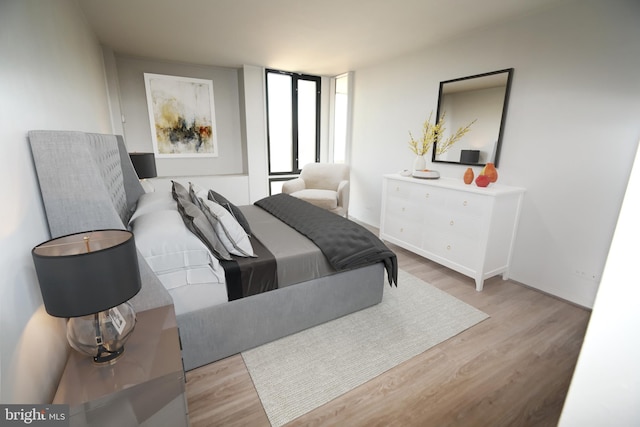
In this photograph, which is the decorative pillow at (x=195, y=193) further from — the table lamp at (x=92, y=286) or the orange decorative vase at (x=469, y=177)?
the orange decorative vase at (x=469, y=177)

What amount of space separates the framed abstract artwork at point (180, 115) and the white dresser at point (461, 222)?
3.15m

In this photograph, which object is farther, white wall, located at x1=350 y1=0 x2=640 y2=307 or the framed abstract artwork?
the framed abstract artwork

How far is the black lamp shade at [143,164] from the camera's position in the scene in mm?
3008

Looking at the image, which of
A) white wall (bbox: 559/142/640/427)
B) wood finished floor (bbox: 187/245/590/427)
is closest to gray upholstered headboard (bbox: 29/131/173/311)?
wood finished floor (bbox: 187/245/590/427)

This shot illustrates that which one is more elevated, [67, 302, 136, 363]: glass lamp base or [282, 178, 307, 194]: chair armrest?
[282, 178, 307, 194]: chair armrest

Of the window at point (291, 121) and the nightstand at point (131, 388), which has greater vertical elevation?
the window at point (291, 121)

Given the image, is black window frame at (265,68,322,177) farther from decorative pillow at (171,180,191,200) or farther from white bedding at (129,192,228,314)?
white bedding at (129,192,228,314)

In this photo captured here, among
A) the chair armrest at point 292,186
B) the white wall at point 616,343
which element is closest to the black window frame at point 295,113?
the chair armrest at point 292,186

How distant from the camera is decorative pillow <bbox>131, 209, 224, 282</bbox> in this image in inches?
57.4

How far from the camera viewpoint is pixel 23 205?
3.15ft

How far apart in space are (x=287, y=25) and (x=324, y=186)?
2.38 meters

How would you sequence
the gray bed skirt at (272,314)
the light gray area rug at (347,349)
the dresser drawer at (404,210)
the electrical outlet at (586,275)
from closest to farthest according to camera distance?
the light gray area rug at (347,349)
the gray bed skirt at (272,314)
the electrical outlet at (586,275)
the dresser drawer at (404,210)

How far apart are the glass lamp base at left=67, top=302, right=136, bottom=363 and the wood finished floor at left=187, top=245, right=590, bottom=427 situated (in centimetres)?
65

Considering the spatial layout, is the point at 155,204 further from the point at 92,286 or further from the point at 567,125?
the point at 567,125
